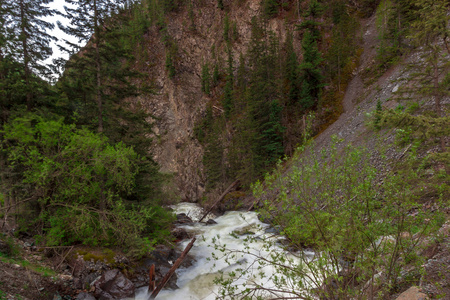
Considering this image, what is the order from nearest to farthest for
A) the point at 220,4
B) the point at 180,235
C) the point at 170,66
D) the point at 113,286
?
the point at 113,286, the point at 180,235, the point at 170,66, the point at 220,4

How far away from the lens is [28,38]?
11.3m

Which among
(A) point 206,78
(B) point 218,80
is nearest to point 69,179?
(A) point 206,78

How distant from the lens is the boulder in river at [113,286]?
7880 mm

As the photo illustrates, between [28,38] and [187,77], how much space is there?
3749 centimetres

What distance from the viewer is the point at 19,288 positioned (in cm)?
662

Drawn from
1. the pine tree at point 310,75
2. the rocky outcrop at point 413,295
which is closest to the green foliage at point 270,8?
the pine tree at point 310,75

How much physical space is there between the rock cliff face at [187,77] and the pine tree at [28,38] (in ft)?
94.7

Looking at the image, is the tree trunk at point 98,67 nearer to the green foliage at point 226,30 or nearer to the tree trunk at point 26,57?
the tree trunk at point 26,57

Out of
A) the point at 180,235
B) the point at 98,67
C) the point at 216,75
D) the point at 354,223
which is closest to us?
the point at 354,223

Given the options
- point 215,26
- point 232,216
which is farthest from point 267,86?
point 215,26

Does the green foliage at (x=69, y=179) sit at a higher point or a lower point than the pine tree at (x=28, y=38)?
lower

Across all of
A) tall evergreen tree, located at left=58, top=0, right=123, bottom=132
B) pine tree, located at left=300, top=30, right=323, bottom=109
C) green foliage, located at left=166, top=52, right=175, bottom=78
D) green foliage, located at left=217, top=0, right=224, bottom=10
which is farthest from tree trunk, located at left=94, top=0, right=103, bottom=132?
green foliage, located at left=217, top=0, right=224, bottom=10

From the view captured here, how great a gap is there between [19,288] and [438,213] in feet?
34.0

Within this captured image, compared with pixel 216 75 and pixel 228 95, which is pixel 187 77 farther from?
pixel 228 95
